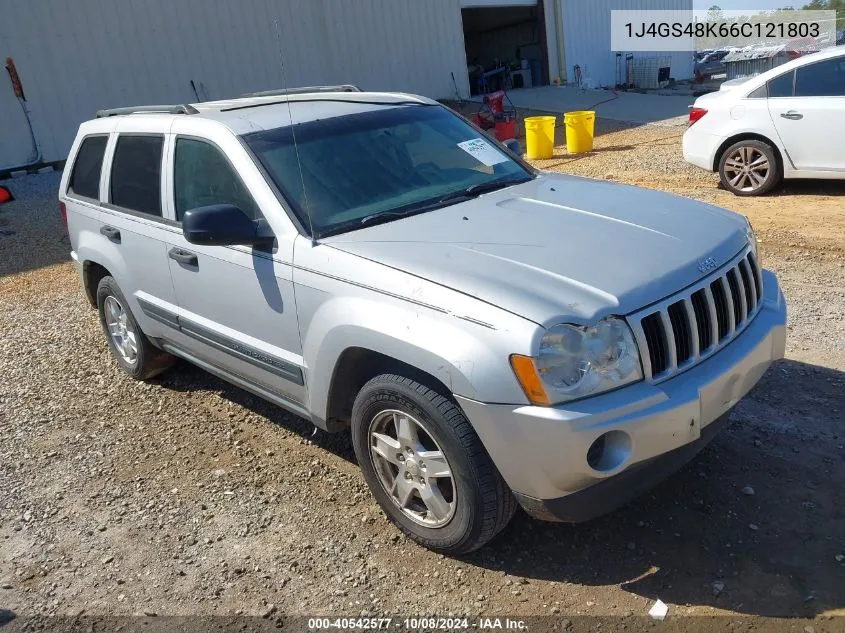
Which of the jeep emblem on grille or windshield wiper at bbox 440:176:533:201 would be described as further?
windshield wiper at bbox 440:176:533:201

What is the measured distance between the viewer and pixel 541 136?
509 inches

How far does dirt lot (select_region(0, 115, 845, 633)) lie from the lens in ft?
9.91

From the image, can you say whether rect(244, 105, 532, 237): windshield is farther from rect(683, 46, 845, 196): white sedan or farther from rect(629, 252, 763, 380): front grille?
rect(683, 46, 845, 196): white sedan

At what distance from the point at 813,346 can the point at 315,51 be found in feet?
55.8

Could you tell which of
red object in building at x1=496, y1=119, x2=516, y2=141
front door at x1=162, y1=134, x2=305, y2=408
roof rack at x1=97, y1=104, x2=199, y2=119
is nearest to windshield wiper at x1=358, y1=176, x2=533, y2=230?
front door at x1=162, y1=134, x2=305, y2=408

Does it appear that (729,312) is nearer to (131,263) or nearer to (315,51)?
(131,263)

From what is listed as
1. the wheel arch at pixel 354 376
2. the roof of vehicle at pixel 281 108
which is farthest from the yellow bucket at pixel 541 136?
the wheel arch at pixel 354 376

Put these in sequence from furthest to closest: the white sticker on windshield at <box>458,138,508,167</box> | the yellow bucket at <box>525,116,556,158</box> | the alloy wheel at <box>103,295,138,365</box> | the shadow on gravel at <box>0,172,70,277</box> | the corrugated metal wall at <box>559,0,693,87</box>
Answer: the corrugated metal wall at <box>559,0,693,87</box>
the yellow bucket at <box>525,116,556,158</box>
the shadow on gravel at <box>0,172,70,277</box>
the alloy wheel at <box>103,295,138,365</box>
the white sticker on windshield at <box>458,138,508,167</box>

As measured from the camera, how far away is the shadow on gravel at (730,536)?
2904 mm

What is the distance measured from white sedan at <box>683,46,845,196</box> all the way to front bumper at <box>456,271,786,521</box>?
6250mm

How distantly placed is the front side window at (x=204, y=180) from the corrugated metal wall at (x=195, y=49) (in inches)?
521

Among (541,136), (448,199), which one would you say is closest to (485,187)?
(448,199)

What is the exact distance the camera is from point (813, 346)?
15.7 feet

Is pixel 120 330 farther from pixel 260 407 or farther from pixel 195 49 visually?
pixel 195 49
